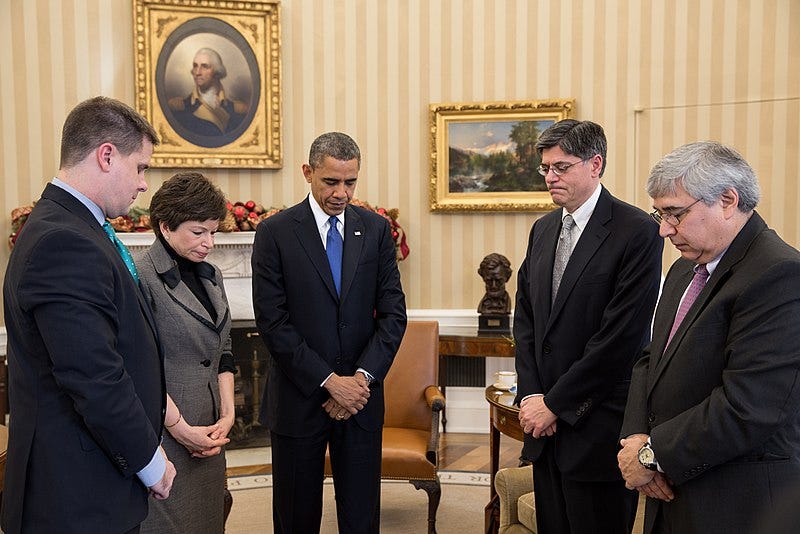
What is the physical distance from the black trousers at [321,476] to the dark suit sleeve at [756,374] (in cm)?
166

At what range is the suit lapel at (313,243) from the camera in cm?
354

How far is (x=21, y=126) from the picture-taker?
6.72m

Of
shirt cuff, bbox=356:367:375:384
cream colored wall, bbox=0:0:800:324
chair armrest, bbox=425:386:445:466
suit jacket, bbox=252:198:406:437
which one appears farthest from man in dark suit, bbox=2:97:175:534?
cream colored wall, bbox=0:0:800:324

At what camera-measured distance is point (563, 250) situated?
3.31 metres

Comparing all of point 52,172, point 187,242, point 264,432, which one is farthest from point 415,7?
point 187,242

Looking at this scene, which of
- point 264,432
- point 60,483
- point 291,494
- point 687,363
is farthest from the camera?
point 264,432

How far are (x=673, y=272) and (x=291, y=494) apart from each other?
1876 mm

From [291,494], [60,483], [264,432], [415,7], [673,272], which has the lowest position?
[264,432]

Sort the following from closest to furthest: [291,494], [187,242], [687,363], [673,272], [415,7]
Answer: [687,363], [673,272], [187,242], [291,494], [415,7]

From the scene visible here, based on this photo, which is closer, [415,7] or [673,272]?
[673,272]

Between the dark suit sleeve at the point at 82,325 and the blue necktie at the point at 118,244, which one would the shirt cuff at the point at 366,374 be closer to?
the blue necktie at the point at 118,244

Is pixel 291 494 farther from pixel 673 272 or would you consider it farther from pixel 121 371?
pixel 673 272

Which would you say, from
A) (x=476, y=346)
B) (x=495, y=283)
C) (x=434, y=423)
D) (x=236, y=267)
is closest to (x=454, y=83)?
(x=495, y=283)

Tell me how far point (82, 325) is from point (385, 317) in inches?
69.2
